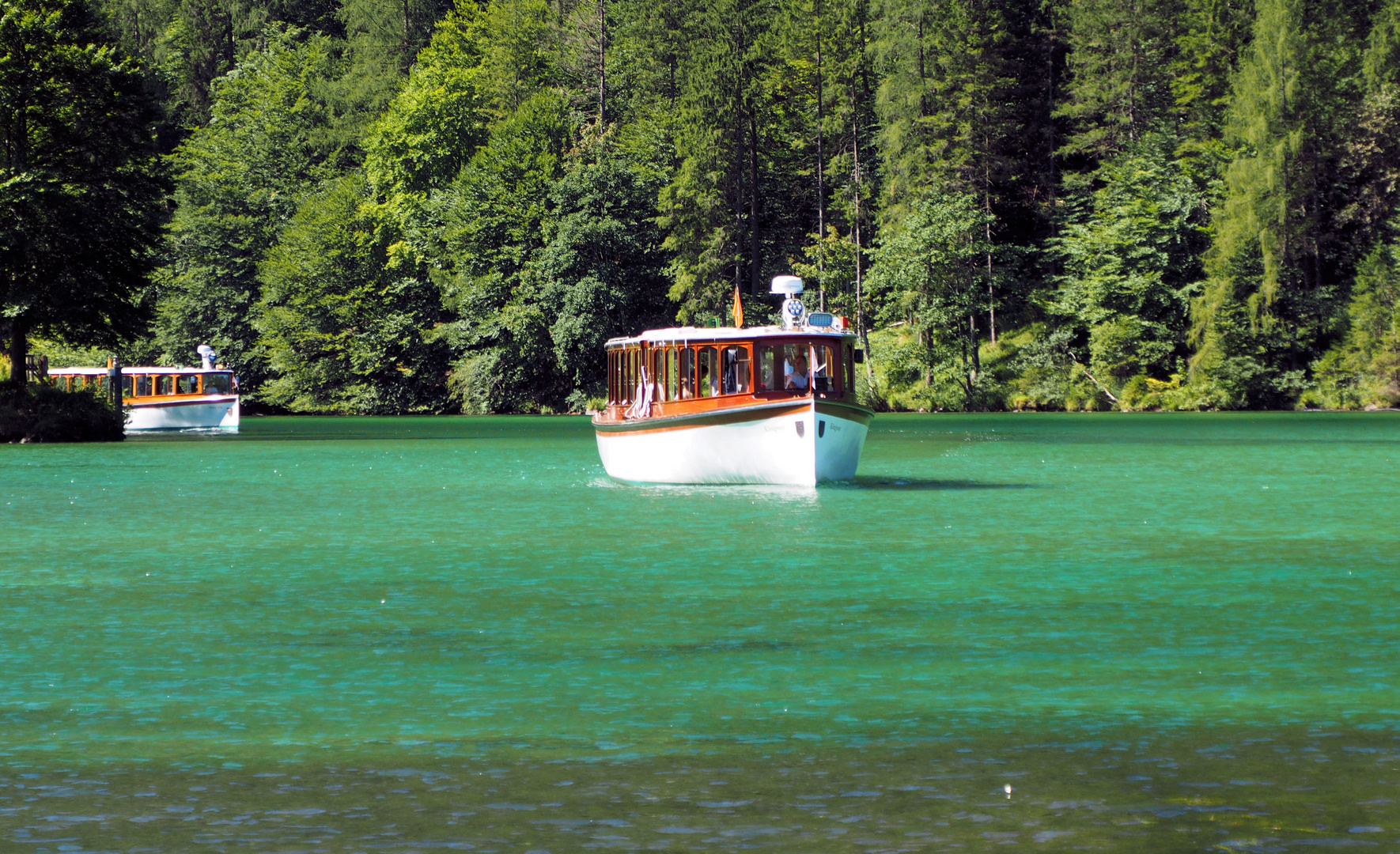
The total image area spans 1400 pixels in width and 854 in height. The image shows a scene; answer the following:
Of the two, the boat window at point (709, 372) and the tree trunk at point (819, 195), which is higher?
the tree trunk at point (819, 195)

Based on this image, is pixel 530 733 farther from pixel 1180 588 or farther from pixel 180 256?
pixel 180 256

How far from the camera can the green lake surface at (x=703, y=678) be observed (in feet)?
31.3

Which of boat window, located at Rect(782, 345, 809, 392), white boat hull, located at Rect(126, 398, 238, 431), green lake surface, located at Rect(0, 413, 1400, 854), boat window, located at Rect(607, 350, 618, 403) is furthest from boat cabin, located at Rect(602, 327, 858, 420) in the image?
white boat hull, located at Rect(126, 398, 238, 431)

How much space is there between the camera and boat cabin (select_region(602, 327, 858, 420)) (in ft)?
120

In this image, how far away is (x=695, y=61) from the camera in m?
95.2

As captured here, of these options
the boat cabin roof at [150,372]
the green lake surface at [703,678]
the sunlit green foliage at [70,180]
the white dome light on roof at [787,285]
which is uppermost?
the sunlit green foliage at [70,180]

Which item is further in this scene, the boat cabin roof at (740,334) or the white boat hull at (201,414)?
the white boat hull at (201,414)

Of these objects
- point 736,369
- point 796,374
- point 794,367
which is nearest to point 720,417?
point 736,369

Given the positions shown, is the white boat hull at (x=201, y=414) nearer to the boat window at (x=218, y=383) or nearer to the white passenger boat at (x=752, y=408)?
the boat window at (x=218, y=383)

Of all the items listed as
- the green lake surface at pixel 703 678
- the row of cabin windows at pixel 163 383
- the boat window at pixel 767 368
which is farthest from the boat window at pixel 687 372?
the row of cabin windows at pixel 163 383

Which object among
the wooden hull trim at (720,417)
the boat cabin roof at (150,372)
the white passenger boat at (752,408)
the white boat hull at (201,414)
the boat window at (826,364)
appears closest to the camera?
the wooden hull trim at (720,417)

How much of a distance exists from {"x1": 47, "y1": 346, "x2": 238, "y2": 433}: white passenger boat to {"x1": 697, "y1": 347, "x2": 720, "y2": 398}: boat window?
44.3 meters

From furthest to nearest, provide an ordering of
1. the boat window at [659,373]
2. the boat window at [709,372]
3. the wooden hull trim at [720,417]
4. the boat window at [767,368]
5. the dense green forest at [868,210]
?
the dense green forest at [868,210]
the boat window at [659,373]
the boat window at [709,372]
the boat window at [767,368]
the wooden hull trim at [720,417]

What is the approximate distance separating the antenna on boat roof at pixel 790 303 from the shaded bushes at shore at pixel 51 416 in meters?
30.8
